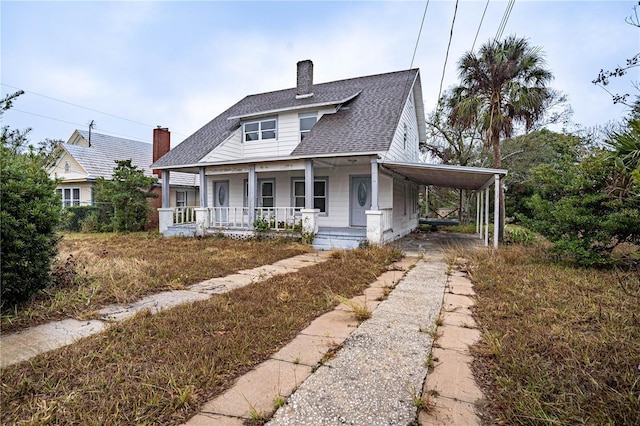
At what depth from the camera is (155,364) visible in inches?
108

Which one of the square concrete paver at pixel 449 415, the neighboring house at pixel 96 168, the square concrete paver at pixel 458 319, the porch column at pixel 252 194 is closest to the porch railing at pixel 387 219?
the porch column at pixel 252 194

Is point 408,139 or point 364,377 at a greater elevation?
point 408,139

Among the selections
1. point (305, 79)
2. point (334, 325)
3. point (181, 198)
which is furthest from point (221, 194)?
point (334, 325)

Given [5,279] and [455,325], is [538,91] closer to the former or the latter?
[455,325]

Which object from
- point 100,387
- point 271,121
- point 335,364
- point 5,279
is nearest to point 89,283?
point 5,279

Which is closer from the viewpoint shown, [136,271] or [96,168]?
[136,271]

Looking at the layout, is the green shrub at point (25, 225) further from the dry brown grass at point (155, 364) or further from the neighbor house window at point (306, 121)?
the neighbor house window at point (306, 121)

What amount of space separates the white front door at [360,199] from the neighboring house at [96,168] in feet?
38.9

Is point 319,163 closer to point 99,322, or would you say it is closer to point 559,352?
point 99,322

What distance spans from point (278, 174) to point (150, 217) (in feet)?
27.8

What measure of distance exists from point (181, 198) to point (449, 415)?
22.0 meters

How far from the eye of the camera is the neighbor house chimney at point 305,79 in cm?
1473

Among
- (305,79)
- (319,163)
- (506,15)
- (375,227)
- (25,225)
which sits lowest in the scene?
(375,227)

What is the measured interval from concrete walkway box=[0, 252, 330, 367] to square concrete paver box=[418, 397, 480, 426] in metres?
3.39
